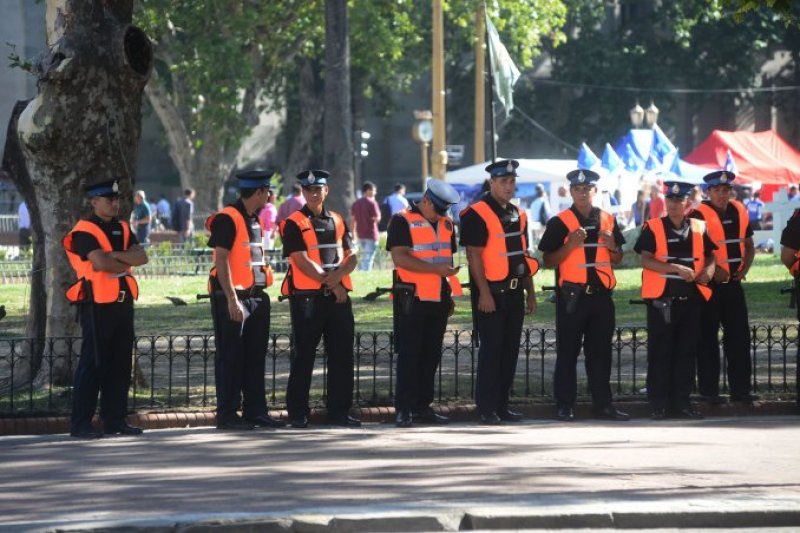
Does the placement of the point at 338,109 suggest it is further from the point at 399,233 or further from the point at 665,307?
the point at 399,233

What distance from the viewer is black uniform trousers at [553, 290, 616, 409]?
13.6 meters

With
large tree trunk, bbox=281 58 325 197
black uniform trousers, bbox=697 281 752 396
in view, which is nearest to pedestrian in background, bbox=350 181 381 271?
black uniform trousers, bbox=697 281 752 396

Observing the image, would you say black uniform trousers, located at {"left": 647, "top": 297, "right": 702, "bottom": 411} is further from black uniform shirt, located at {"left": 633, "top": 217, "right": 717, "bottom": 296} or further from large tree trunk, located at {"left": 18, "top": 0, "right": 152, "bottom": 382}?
large tree trunk, located at {"left": 18, "top": 0, "right": 152, "bottom": 382}

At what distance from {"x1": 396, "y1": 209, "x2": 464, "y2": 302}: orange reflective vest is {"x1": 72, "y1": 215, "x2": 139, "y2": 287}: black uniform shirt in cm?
214

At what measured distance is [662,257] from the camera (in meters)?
13.8

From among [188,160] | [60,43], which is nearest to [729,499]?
[60,43]

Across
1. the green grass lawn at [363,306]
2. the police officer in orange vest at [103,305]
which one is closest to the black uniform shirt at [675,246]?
the police officer in orange vest at [103,305]

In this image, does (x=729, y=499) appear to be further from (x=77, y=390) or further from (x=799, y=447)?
(x=77, y=390)

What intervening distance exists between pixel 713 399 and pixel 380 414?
9.16 feet

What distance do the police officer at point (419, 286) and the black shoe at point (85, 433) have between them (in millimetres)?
2340

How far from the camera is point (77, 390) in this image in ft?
40.4

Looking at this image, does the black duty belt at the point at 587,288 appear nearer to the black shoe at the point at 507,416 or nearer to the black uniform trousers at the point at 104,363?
the black shoe at the point at 507,416

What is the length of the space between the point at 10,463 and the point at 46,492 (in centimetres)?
122

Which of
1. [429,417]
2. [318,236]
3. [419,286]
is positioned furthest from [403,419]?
[318,236]
